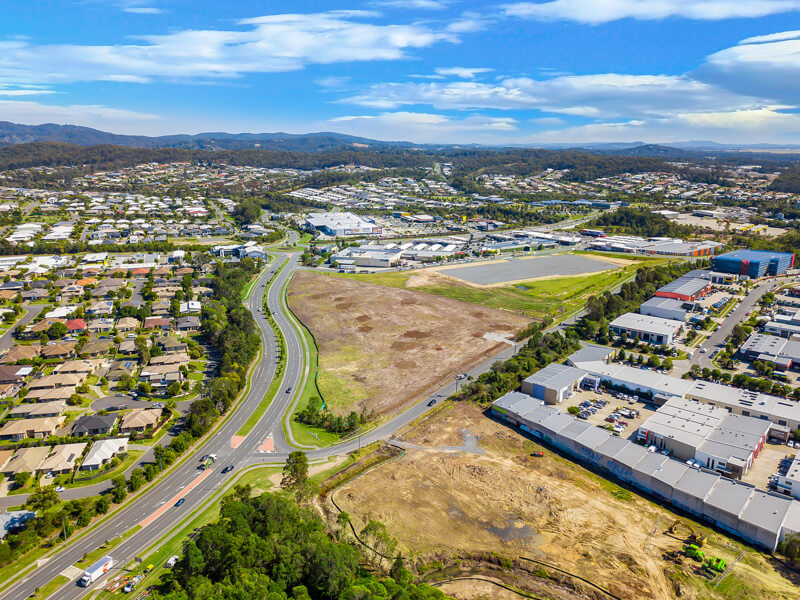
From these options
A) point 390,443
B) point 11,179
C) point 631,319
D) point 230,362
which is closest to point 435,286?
point 631,319

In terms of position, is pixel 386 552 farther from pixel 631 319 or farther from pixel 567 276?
pixel 567 276

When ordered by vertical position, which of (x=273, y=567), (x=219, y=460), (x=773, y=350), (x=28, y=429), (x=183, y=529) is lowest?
→ (x=183, y=529)

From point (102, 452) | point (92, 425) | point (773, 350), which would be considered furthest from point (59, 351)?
point (773, 350)

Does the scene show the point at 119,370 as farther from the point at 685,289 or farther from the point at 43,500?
the point at 685,289

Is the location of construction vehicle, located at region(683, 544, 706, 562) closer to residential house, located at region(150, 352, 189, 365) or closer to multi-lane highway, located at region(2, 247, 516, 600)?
multi-lane highway, located at region(2, 247, 516, 600)

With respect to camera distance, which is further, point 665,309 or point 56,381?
point 665,309

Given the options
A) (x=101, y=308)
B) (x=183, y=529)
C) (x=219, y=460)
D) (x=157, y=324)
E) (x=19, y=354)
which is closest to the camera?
(x=183, y=529)
